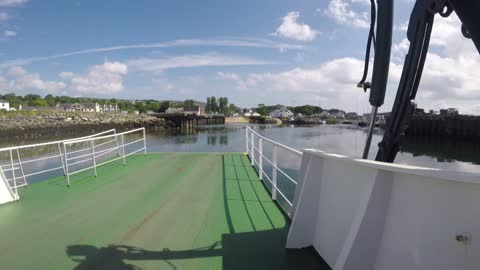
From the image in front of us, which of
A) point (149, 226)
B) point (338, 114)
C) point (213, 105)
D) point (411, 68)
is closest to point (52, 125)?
point (149, 226)

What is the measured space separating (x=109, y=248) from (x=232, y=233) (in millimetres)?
1090

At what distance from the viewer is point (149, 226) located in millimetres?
3131

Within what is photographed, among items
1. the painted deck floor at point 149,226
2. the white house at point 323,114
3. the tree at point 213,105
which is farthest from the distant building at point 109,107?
the painted deck floor at point 149,226

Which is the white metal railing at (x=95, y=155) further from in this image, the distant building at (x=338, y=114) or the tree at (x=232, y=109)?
the distant building at (x=338, y=114)

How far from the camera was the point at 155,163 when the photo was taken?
7.20 meters

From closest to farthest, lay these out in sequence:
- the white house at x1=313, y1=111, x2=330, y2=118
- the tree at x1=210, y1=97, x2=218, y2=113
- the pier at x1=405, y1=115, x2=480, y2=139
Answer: the pier at x1=405, y1=115, x2=480, y2=139 → the tree at x1=210, y1=97, x2=218, y2=113 → the white house at x1=313, y1=111, x2=330, y2=118

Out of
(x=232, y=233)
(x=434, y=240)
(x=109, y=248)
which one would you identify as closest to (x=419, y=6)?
(x=434, y=240)

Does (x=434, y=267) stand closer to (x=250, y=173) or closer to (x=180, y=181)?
(x=180, y=181)

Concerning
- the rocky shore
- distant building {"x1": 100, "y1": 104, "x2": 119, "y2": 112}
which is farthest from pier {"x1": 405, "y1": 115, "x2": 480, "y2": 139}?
distant building {"x1": 100, "y1": 104, "x2": 119, "y2": 112}

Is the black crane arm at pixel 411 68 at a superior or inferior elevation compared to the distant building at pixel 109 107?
superior

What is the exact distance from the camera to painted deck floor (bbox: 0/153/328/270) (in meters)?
2.38

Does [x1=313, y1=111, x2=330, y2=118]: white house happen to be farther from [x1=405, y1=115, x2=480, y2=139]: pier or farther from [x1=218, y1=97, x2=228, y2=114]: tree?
[x1=405, y1=115, x2=480, y2=139]: pier

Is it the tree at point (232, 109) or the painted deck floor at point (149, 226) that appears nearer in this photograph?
the painted deck floor at point (149, 226)

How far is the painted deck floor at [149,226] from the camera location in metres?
2.38
